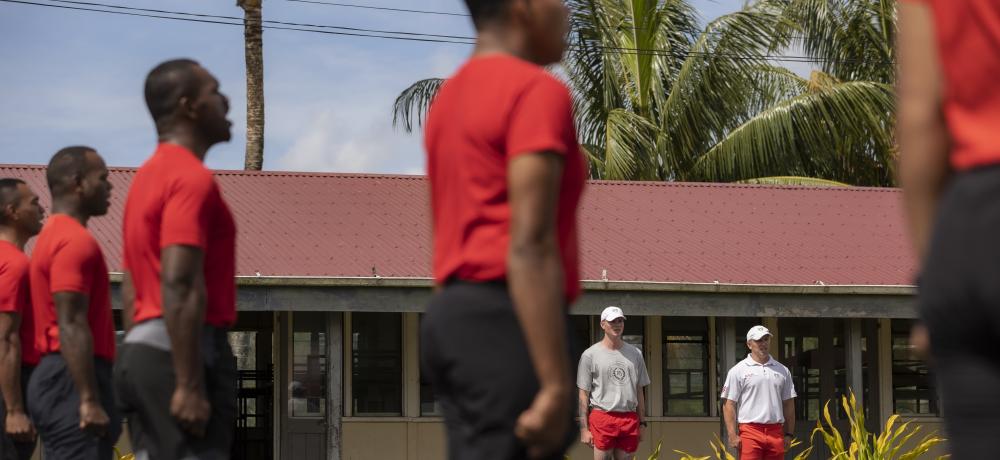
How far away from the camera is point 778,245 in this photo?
66.8 feet

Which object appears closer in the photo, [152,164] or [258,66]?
[152,164]

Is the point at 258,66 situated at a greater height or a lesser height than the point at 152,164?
greater

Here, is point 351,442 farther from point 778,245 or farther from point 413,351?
point 778,245

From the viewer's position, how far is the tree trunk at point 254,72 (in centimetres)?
2908

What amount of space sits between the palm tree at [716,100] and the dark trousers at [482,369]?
1025 inches

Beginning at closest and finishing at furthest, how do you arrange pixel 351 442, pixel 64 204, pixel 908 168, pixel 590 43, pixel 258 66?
pixel 908 168
pixel 64 204
pixel 351 442
pixel 258 66
pixel 590 43

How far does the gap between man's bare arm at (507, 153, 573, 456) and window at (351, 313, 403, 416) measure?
17267mm

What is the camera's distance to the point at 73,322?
5473mm

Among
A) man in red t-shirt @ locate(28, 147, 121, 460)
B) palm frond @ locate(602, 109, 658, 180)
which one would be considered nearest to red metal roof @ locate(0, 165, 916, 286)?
palm frond @ locate(602, 109, 658, 180)

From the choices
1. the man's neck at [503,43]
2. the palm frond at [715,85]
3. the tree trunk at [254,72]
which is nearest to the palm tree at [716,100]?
the palm frond at [715,85]

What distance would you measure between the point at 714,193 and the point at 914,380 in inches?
150

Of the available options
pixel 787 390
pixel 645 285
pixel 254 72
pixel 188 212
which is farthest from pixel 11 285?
pixel 254 72

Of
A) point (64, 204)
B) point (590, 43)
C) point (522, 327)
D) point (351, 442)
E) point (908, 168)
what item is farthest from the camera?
point (590, 43)

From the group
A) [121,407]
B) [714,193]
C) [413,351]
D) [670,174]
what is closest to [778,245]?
[714,193]
